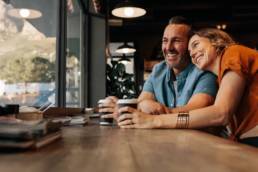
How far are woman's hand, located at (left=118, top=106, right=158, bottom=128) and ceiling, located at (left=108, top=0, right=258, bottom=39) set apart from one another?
717 centimetres

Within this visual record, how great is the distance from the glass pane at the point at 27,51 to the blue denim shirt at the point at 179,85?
1036 millimetres

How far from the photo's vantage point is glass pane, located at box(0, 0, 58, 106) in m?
2.62

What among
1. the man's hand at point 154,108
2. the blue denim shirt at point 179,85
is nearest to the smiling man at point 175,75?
Result: the blue denim shirt at point 179,85

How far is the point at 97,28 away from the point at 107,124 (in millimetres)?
5134

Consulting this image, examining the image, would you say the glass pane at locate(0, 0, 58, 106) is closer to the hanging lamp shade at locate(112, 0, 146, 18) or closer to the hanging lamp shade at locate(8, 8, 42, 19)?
the hanging lamp shade at locate(8, 8, 42, 19)

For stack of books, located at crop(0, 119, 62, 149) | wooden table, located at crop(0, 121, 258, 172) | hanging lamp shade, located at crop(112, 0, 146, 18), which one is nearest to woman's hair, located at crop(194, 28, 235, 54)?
wooden table, located at crop(0, 121, 258, 172)

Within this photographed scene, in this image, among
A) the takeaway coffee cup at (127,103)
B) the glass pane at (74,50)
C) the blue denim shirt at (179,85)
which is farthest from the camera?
the glass pane at (74,50)

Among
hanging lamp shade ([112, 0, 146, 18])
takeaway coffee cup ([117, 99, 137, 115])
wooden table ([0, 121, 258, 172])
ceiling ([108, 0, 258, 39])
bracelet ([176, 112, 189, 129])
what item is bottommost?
bracelet ([176, 112, 189, 129])

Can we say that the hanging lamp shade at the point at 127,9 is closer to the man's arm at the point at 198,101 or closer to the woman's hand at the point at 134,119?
the man's arm at the point at 198,101

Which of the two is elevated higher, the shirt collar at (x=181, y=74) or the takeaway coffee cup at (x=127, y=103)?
the shirt collar at (x=181, y=74)

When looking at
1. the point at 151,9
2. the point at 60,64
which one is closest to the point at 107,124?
the point at 60,64

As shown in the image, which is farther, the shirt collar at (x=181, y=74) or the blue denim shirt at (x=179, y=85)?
the shirt collar at (x=181, y=74)

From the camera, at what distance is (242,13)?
10.2 meters

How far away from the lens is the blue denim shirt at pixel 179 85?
82.9 inches
